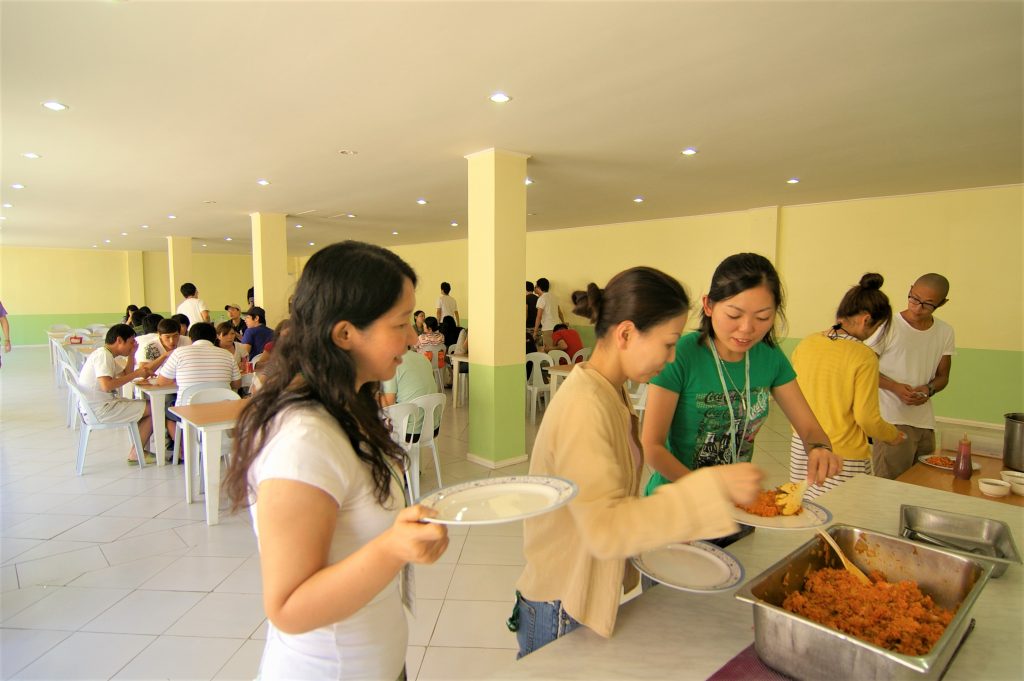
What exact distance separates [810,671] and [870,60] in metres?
2.70

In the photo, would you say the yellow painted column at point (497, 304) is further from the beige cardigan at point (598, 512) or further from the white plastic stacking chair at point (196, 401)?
the beige cardigan at point (598, 512)

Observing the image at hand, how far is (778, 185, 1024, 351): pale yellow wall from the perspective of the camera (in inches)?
205

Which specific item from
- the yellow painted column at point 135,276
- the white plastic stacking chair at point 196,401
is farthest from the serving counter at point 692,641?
the yellow painted column at point 135,276

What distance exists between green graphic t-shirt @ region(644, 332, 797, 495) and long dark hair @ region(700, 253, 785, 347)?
0.24ft

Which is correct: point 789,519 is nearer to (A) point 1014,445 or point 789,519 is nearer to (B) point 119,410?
(A) point 1014,445

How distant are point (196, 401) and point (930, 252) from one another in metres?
6.74

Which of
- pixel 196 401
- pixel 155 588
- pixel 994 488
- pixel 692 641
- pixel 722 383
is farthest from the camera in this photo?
pixel 196 401

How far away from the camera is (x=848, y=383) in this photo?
1887 mm

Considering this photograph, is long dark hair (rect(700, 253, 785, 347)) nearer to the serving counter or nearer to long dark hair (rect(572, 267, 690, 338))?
long dark hair (rect(572, 267, 690, 338))

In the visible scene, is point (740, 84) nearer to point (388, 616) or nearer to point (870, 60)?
point (870, 60)

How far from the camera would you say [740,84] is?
9.12 ft

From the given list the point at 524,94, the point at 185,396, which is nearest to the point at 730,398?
the point at 524,94

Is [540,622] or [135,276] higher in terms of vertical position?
[135,276]

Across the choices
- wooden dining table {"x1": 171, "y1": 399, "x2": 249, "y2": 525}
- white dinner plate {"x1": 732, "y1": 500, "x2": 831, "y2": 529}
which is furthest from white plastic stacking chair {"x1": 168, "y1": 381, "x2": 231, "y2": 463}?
white dinner plate {"x1": 732, "y1": 500, "x2": 831, "y2": 529}
